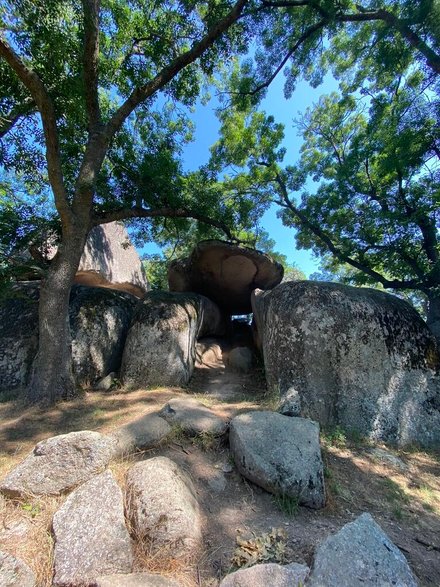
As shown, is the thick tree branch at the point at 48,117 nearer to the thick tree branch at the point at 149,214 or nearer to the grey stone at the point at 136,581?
the thick tree branch at the point at 149,214

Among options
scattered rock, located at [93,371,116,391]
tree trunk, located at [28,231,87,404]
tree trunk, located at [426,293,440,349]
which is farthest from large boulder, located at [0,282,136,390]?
tree trunk, located at [426,293,440,349]

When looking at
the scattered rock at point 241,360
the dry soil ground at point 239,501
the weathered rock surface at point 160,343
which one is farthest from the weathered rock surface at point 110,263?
the dry soil ground at point 239,501

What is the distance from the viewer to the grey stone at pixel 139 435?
3.50 meters

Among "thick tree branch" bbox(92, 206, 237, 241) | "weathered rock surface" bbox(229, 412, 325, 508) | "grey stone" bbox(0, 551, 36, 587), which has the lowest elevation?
"grey stone" bbox(0, 551, 36, 587)

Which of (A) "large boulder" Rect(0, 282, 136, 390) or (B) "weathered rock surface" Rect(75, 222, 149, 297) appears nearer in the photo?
(A) "large boulder" Rect(0, 282, 136, 390)

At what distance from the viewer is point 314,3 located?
6.56 metres

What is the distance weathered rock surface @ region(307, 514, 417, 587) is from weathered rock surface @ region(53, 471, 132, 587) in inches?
56.8

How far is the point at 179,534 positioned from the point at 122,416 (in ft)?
7.66

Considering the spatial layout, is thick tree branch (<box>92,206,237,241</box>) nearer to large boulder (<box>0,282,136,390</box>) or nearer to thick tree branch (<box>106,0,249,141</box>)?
thick tree branch (<box>106,0,249,141</box>)

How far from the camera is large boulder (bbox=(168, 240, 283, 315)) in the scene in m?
8.94

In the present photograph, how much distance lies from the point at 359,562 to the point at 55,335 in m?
4.87

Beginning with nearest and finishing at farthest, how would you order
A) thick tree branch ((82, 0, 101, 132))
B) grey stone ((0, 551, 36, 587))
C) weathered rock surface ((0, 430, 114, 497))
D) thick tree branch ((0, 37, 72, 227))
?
grey stone ((0, 551, 36, 587)) < weathered rock surface ((0, 430, 114, 497)) < thick tree branch ((0, 37, 72, 227)) < thick tree branch ((82, 0, 101, 132))

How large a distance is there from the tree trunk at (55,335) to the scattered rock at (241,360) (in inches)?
165

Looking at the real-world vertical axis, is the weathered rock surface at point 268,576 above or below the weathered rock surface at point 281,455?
below
